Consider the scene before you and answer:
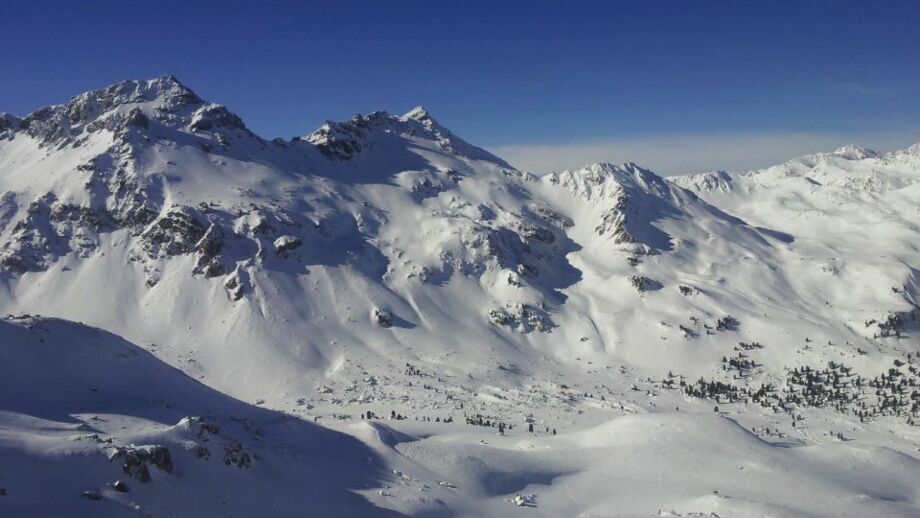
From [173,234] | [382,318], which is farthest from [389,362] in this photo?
[173,234]

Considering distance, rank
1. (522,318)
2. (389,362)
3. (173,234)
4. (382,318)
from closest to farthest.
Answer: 1. (389,362)
2. (382,318)
3. (173,234)
4. (522,318)

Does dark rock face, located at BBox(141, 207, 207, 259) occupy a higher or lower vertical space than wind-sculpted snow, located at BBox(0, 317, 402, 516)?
higher

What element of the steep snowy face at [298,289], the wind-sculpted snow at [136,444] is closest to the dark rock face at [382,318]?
the steep snowy face at [298,289]

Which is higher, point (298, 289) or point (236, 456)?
point (298, 289)

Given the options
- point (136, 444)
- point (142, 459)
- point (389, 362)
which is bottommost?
point (142, 459)

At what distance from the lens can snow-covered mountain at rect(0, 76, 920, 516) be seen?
59000 millimetres

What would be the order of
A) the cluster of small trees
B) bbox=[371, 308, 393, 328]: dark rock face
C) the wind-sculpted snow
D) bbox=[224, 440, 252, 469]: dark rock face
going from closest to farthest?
the wind-sculpted snow, bbox=[224, 440, 252, 469]: dark rock face, the cluster of small trees, bbox=[371, 308, 393, 328]: dark rock face

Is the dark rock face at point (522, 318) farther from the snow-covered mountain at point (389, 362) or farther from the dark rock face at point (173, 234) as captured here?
the dark rock face at point (173, 234)

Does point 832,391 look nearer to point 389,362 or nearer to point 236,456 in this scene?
point 389,362

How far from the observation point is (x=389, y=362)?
→ 142 metres

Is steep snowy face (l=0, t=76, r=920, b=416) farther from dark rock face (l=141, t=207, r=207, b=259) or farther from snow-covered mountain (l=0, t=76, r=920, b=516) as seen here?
snow-covered mountain (l=0, t=76, r=920, b=516)

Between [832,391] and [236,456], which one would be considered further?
[832,391]

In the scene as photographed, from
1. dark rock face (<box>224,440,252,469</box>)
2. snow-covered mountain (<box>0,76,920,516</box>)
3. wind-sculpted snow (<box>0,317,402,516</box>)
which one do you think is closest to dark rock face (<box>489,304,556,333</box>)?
snow-covered mountain (<box>0,76,920,516</box>)

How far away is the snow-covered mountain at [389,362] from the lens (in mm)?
59000
